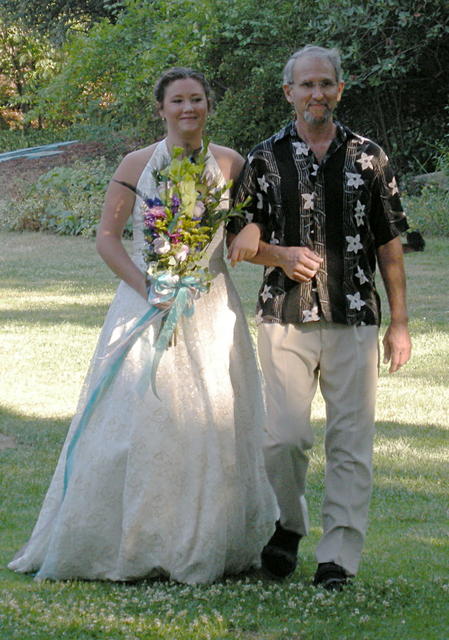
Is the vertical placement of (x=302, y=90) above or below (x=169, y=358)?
above

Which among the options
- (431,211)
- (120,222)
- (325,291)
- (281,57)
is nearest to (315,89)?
(325,291)

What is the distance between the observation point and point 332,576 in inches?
158

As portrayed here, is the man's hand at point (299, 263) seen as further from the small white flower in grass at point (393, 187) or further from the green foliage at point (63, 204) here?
the green foliage at point (63, 204)

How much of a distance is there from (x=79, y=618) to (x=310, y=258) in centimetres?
144

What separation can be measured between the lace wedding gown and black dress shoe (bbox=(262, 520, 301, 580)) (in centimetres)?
11

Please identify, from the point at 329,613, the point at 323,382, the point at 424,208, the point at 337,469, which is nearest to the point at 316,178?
the point at 323,382

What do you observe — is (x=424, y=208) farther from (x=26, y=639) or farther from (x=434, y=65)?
(x=26, y=639)

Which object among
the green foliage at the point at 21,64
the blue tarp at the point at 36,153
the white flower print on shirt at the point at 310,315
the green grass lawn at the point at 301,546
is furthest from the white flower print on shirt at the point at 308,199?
the green foliage at the point at 21,64

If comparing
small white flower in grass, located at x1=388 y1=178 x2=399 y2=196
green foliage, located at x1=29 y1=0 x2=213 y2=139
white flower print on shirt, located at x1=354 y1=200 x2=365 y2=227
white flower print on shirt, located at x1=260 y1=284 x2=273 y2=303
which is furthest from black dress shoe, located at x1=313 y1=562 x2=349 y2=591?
green foliage, located at x1=29 y1=0 x2=213 y2=139

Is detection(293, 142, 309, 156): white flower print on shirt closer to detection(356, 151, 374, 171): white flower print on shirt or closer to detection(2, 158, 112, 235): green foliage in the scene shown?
detection(356, 151, 374, 171): white flower print on shirt

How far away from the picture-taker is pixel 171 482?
165 inches

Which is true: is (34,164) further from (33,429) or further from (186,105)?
(186,105)

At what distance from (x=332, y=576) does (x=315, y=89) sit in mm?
1727

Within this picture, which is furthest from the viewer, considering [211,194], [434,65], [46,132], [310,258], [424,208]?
[46,132]
